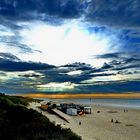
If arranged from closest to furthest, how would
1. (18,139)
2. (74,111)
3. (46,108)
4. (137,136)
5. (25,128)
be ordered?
(18,139), (25,128), (137,136), (74,111), (46,108)

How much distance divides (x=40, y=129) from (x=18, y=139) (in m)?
3.07

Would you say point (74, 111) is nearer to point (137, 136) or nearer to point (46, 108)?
point (46, 108)

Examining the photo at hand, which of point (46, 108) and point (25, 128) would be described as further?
point (46, 108)

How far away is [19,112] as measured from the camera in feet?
94.6

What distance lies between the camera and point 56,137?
18.3m

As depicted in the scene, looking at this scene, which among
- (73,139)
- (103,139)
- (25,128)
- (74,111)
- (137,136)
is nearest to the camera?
(73,139)

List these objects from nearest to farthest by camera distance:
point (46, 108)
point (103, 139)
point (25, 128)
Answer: point (25, 128) → point (103, 139) → point (46, 108)

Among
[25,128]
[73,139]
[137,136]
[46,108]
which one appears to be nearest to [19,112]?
[25,128]

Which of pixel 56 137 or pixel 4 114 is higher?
pixel 4 114

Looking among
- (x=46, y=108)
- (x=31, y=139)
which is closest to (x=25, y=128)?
(x=31, y=139)

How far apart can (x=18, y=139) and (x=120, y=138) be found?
19.3 m


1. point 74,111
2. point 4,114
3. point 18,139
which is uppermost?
point 74,111

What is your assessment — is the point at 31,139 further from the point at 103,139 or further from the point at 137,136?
the point at 137,136

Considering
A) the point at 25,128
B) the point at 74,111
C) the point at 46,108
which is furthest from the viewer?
the point at 46,108
